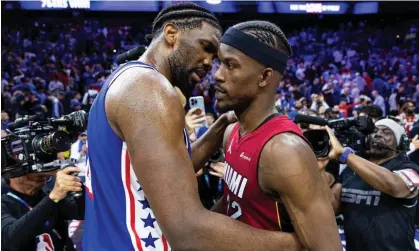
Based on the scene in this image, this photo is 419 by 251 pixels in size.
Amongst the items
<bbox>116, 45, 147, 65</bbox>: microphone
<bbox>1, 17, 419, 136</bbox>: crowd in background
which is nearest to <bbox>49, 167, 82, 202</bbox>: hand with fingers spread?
<bbox>116, 45, 147, 65</bbox>: microphone

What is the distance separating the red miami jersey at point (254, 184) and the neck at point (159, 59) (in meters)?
0.41

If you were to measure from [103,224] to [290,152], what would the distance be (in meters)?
0.67

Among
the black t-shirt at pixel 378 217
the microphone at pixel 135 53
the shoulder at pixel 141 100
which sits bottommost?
the black t-shirt at pixel 378 217

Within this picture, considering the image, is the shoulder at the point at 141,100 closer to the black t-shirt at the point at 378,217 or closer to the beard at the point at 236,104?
the beard at the point at 236,104

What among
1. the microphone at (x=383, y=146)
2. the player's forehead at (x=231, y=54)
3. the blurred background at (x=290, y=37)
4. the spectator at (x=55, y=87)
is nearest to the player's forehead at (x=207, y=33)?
the player's forehead at (x=231, y=54)

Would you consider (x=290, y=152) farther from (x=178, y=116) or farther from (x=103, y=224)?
(x=103, y=224)

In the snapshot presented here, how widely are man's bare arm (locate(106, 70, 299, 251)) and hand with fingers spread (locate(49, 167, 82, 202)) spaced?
1.31 m

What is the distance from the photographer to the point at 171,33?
1.61m

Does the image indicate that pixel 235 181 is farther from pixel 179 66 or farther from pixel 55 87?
pixel 55 87

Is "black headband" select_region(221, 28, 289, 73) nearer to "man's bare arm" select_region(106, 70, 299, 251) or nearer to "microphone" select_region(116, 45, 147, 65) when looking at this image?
"man's bare arm" select_region(106, 70, 299, 251)

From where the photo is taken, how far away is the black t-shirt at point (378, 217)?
118 inches

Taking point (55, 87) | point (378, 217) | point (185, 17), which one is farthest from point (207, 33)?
point (55, 87)

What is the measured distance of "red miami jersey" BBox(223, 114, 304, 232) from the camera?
65.5 inches

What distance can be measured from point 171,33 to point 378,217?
7.00ft
